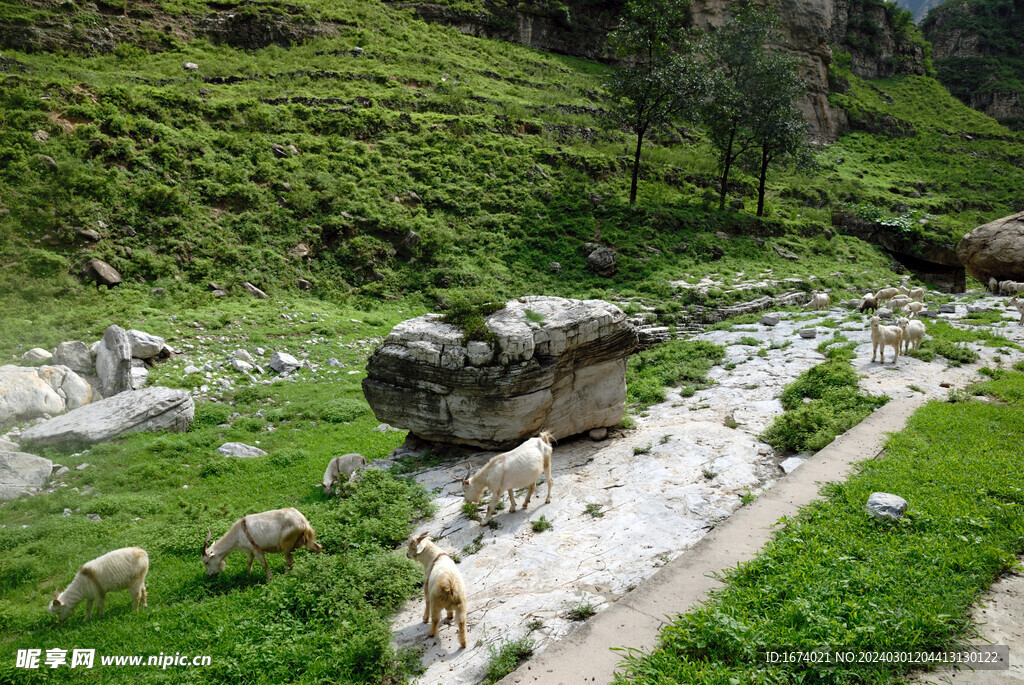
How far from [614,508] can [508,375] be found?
155 inches

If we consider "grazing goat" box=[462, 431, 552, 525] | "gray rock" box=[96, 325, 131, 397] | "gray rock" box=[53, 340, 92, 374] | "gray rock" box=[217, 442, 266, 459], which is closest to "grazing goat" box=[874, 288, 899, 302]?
"grazing goat" box=[462, 431, 552, 525]

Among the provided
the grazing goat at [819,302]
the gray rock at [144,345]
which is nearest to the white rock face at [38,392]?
the gray rock at [144,345]

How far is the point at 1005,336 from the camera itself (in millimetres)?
19250

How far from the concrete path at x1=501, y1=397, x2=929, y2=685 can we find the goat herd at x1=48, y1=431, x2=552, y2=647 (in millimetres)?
1505

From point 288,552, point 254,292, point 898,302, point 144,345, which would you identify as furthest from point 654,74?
point 288,552

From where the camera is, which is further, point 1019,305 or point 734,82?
point 734,82

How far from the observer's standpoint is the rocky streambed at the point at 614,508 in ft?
23.7

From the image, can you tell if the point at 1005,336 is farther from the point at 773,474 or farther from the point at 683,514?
the point at 683,514

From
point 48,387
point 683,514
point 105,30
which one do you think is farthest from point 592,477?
point 105,30

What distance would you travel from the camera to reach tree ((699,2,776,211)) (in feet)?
122

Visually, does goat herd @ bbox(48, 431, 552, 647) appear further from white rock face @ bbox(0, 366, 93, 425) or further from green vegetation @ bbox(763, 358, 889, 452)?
white rock face @ bbox(0, 366, 93, 425)

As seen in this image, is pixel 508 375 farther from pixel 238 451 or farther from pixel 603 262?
pixel 603 262

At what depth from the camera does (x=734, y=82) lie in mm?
39219

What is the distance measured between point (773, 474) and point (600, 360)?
190 inches
